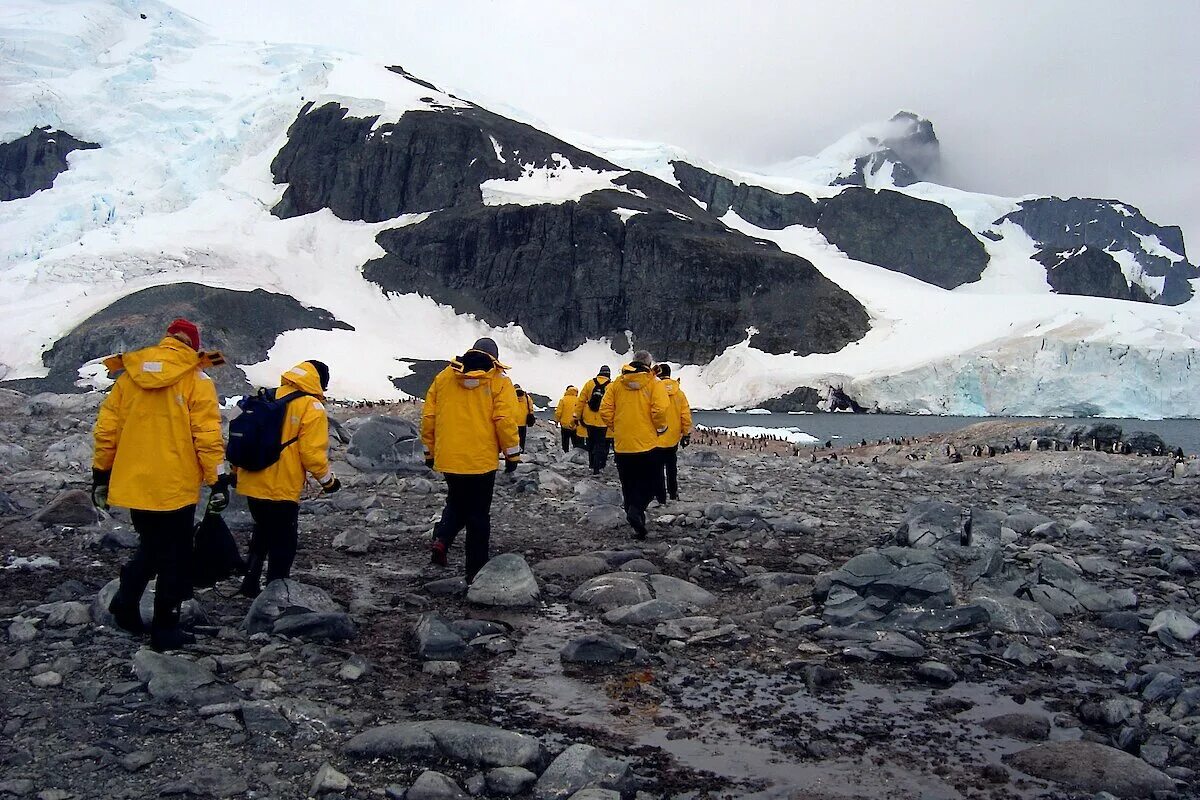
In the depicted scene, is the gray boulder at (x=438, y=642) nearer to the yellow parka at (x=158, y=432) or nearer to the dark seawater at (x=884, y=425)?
the yellow parka at (x=158, y=432)

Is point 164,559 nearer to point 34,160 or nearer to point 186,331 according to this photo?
point 186,331

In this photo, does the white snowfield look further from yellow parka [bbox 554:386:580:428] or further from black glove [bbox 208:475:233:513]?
black glove [bbox 208:475:233:513]

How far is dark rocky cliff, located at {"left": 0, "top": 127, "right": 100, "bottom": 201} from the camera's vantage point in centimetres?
9369

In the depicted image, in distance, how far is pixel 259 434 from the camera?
207 inches

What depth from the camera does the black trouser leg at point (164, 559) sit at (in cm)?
431

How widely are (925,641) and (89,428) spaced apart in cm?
1490

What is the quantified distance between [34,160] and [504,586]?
375 ft

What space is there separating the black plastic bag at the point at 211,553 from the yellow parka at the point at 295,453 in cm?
30

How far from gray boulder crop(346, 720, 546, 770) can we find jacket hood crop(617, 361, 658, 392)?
213 inches

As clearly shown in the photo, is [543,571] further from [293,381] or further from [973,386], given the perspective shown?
[973,386]

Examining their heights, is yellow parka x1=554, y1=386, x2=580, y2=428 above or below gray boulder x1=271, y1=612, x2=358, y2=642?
above

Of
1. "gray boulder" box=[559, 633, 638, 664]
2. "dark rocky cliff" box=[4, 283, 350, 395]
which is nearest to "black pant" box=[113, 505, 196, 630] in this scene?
"gray boulder" box=[559, 633, 638, 664]

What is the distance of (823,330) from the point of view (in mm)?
90875

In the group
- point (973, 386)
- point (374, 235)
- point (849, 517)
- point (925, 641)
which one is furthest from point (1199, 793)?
point (374, 235)
